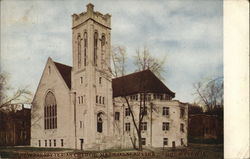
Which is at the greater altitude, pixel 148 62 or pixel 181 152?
pixel 148 62

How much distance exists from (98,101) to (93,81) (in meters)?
0.27

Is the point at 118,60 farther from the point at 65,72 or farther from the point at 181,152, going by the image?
the point at 181,152

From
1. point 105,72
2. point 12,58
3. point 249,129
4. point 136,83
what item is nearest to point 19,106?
point 12,58

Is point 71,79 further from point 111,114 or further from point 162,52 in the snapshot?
point 162,52

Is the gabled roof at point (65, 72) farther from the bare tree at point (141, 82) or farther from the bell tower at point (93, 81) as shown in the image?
the bare tree at point (141, 82)

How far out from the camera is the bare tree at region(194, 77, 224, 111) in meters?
4.24

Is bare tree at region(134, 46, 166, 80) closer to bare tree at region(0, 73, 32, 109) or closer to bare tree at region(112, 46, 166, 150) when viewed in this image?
bare tree at region(112, 46, 166, 150)

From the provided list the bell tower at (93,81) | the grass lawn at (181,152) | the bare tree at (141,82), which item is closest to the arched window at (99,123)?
the bell tower at (93,81)

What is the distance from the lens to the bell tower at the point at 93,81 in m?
4.61

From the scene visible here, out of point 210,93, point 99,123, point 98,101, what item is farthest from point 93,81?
point 210,93

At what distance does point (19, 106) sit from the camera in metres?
5.14

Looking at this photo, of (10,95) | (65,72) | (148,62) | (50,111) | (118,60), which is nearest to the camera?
(148,62)

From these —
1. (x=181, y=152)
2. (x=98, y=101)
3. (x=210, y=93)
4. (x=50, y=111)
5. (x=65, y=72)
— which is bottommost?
(x=181, y=152)

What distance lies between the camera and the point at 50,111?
4941 millimetres
